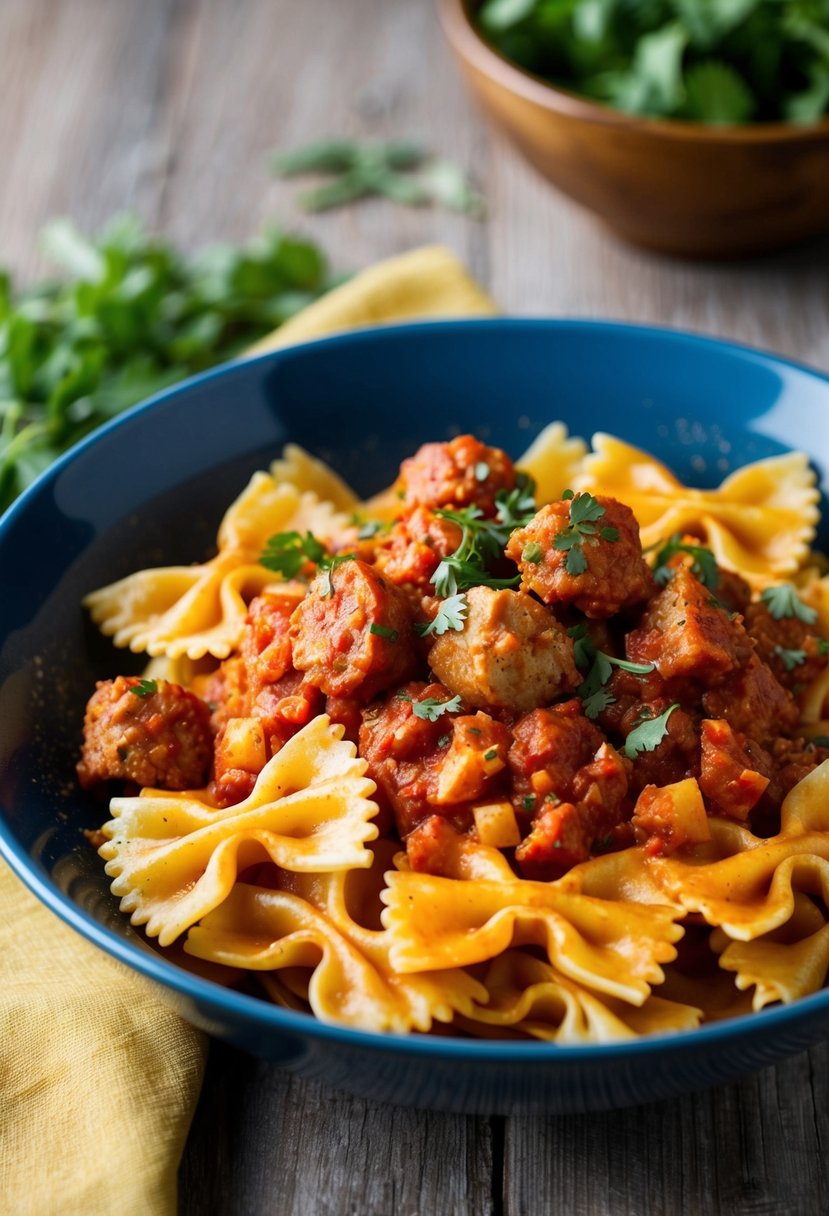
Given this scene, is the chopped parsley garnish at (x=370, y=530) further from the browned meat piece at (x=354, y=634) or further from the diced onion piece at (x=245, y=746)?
the diced onion piece at (x=245, y=746)

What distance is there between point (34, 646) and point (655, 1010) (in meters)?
2.57

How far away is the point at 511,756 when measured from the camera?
432cm

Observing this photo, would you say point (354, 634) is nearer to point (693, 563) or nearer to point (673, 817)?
point (673, 817)

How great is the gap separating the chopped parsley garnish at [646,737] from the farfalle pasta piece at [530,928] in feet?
1.65

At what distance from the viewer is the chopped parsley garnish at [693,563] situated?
4887 mm

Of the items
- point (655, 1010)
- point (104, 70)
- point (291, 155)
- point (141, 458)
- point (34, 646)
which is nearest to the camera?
point (655, 1010)

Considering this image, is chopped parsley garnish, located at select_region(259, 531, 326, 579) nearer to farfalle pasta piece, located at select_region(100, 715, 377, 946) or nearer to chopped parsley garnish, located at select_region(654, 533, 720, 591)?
farfalle pasta piece, located at select_region(100, 715, 377, 946)

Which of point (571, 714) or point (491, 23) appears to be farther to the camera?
point (491, 23)

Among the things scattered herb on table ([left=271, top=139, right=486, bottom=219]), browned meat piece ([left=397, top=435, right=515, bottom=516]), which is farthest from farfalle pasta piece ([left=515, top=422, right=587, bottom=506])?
scattered herb on table ([left=271, top=139, right=486, bottom=219])

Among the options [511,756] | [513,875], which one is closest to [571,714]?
[511,756]

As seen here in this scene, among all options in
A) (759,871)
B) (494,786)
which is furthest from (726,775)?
(494,786)

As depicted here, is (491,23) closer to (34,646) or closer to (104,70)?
(104,70)

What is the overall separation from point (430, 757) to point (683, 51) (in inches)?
211

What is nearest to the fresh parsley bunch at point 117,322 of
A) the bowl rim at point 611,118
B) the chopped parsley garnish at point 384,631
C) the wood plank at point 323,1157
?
the bowl rim at point 611,118
